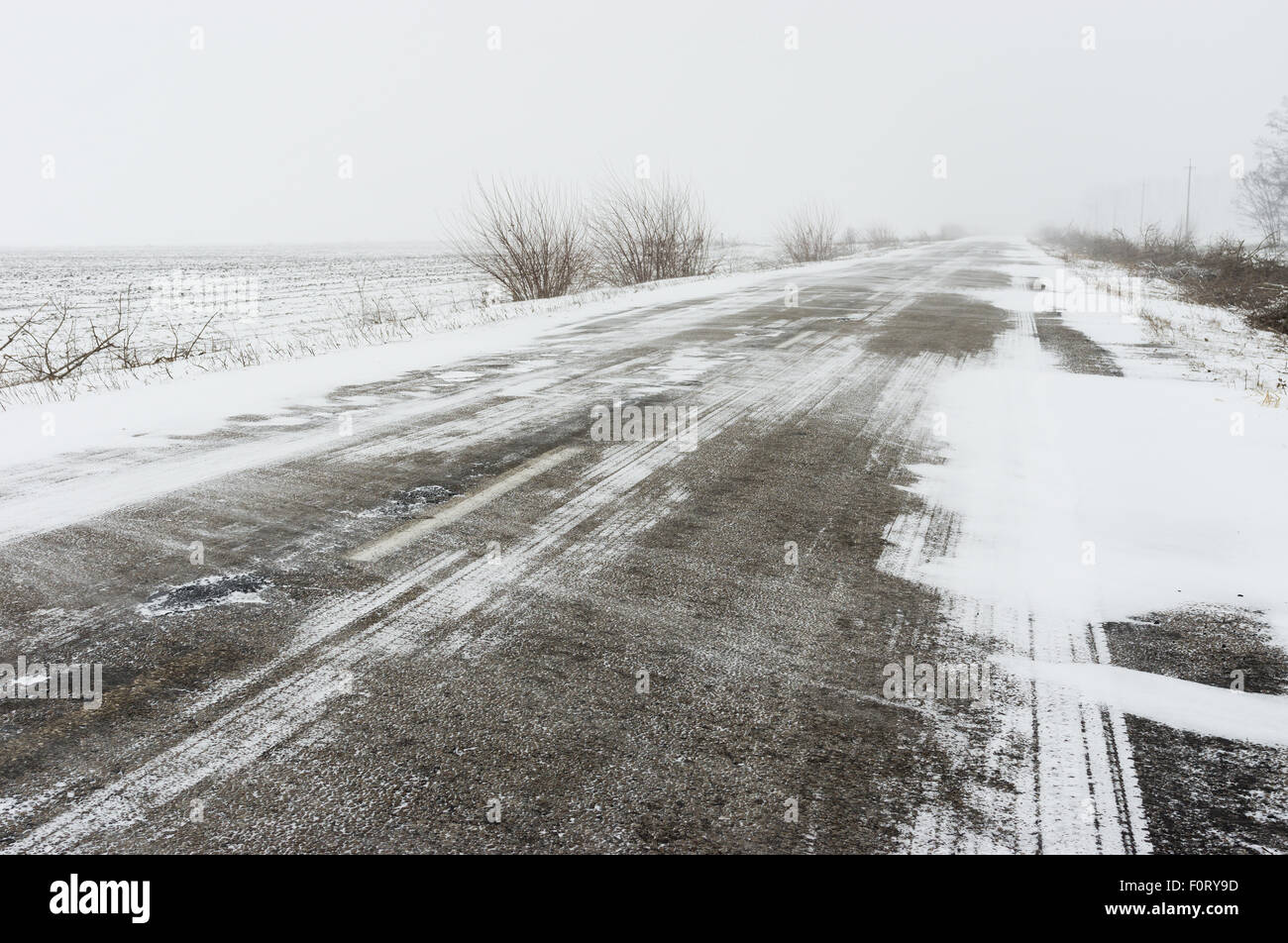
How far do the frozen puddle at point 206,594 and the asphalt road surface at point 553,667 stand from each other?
20 mm

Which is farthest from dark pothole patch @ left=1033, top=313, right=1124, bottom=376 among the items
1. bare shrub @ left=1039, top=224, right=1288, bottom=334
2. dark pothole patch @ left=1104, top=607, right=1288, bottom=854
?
dark pothole patch @ left=1104, top=607, right=1288, bottom=854

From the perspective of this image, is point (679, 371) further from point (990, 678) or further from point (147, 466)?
point (990, 678)

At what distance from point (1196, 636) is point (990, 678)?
3.26 ft

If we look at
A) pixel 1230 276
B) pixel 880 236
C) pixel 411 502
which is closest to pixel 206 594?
pixel 411 502

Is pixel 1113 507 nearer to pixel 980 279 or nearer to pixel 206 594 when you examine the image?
pixel 206 594

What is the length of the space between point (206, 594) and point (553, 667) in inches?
64.1

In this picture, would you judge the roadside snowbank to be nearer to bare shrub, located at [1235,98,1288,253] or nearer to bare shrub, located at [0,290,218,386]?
bare shrub, located at [0,290,218,386]

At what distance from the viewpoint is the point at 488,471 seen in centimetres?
543

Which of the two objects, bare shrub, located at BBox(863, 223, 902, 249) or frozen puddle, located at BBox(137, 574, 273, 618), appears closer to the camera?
frozen puddle, located at BBox(137, 574, 273, 618)

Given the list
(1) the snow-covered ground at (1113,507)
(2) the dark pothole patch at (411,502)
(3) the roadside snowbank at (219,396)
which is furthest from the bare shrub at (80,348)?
(1) the snow-covered ground at (1113,507)

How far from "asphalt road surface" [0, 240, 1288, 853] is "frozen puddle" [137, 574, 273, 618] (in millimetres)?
20

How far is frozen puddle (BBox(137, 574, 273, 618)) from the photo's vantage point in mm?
3480

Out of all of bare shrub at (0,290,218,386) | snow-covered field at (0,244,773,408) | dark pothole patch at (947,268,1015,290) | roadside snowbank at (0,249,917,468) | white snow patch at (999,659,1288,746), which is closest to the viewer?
white snow patch at (999,659,1288,746)

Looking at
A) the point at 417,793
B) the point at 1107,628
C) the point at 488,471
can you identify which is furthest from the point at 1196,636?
the point at 488,471
